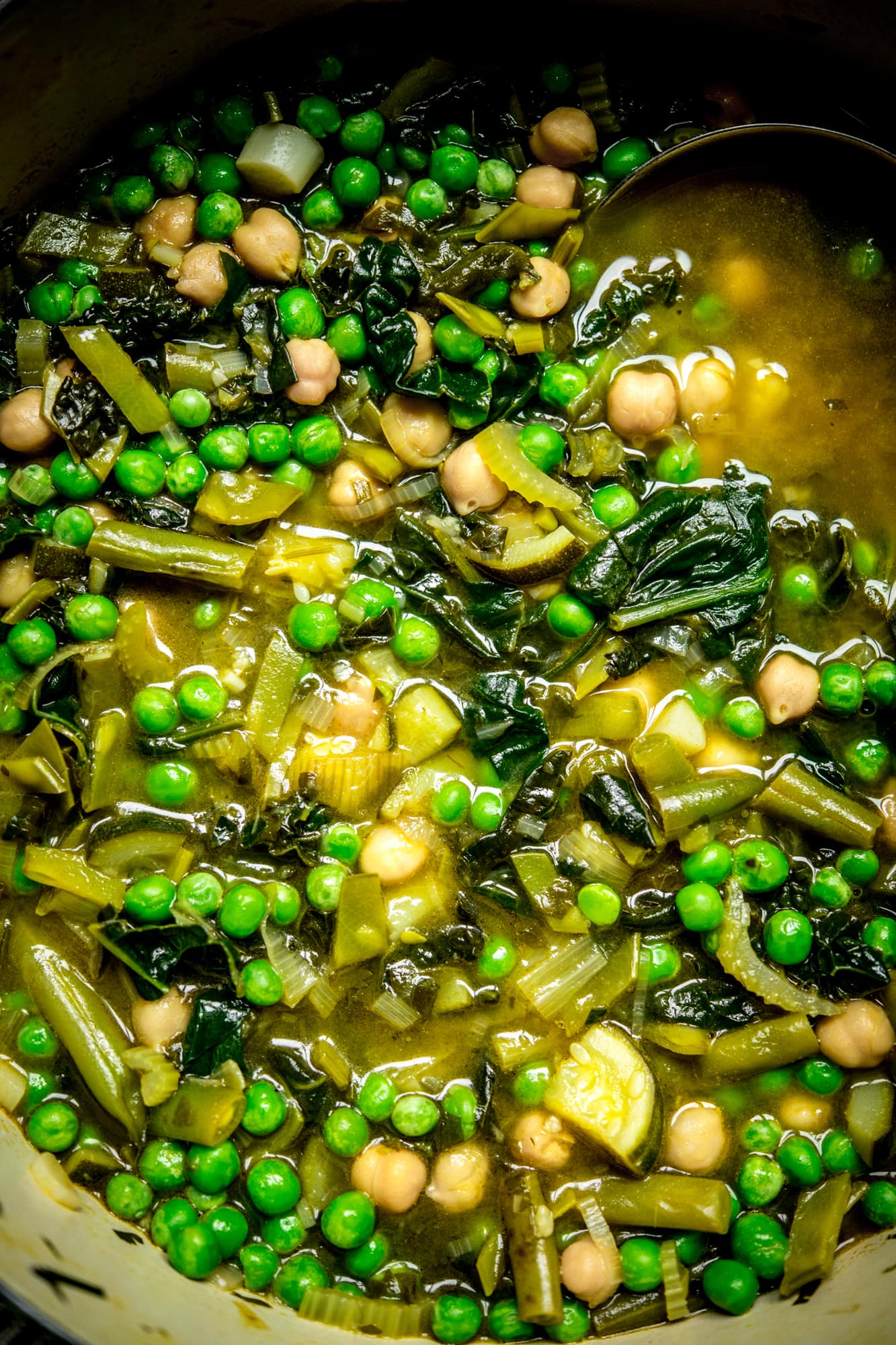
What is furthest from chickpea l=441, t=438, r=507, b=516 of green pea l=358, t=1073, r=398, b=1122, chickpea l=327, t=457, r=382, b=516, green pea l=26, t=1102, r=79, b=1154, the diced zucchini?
green pea l=26, t=1102, r=79, b=1154

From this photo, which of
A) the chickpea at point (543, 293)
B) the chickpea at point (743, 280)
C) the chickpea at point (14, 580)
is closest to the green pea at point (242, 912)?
the chickpea at point (14, 580)

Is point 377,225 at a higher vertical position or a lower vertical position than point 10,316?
lower

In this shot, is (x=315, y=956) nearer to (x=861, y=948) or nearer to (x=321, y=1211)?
(x=321, y=1211)

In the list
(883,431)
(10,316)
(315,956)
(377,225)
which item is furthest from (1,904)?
(883,431)

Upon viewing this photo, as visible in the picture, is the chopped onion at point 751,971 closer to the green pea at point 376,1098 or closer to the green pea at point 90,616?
the green pea at point 376,1098

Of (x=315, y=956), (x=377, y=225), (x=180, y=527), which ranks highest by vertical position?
(x=377, y=225)

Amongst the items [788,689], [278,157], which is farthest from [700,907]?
[278,157]

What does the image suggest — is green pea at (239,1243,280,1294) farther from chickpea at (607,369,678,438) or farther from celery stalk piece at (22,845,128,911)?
chickpea at (607,369,678,438)
